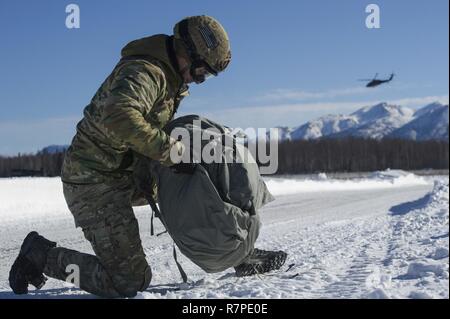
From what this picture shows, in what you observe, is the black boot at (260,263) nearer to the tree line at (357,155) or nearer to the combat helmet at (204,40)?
the combat helmet at (204,40)

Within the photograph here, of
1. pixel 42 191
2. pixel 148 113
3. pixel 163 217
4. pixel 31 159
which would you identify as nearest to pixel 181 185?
pixel 163 217

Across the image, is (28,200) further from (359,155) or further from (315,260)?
(359,155)

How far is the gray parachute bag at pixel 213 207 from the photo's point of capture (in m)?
3.51

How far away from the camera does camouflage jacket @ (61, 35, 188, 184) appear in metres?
3.31

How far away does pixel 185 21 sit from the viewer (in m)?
3.81

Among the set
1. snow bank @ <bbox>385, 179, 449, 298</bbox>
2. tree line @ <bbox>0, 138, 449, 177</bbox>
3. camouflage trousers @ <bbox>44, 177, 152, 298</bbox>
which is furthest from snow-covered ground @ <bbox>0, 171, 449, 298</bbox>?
tree line @ <bbox>0, 138, 449, 177</bbox>

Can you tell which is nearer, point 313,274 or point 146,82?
point 146,82

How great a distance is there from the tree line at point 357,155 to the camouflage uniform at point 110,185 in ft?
328

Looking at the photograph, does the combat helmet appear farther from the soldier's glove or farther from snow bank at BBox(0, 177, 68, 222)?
snow bank at BBox(0, 177, 68, 222)

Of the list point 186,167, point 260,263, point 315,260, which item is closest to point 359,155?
point 315,260

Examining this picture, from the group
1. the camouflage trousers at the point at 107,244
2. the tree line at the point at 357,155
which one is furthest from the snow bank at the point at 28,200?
the tree line at the point at 357,155

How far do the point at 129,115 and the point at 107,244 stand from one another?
108 centimetres
